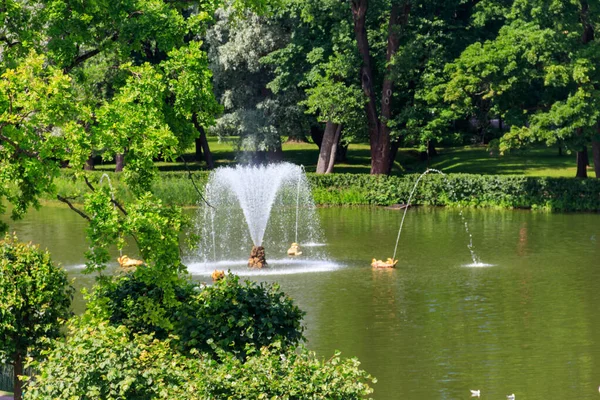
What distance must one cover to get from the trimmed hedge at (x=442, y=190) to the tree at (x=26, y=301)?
30.2 metres

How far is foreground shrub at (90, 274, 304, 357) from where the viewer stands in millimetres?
16859

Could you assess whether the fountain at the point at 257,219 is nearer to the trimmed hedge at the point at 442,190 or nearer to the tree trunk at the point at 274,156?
the trimmed hedge at the point at 442,190

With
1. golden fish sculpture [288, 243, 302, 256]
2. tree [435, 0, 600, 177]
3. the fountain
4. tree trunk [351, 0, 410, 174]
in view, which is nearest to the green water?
golden fish sculpture [288, 243, 302, 256]

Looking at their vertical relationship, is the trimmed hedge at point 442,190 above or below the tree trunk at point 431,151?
below

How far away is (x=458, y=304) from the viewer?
27.9 meters

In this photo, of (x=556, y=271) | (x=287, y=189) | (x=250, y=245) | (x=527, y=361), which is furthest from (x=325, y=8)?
(x=527, y=361)

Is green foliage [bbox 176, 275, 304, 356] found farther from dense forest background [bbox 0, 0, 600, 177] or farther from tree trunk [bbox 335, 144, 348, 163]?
tree trunk [bbox 335, 144, 348, 163]

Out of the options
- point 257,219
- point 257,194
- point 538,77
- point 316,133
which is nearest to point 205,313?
point 257,219

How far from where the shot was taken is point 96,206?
16.4 metres

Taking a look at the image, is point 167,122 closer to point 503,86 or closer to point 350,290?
point 350,290

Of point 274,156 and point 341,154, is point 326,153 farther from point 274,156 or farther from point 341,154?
point 341,154

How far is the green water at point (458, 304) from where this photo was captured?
68.5 ft

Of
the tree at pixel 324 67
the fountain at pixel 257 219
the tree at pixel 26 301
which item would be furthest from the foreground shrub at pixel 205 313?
the tree at pixel 324 67

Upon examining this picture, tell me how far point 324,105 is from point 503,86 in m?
9.67
